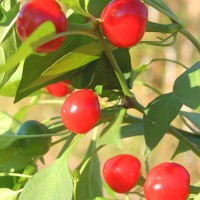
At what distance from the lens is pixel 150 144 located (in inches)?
28.3

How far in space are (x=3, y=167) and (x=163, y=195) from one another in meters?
0.29

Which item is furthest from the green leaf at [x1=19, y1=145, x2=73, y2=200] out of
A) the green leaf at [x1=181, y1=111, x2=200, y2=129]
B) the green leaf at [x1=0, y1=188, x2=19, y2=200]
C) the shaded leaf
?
the green leaf at [x1=181, y1=111, x2=200, y2=129]

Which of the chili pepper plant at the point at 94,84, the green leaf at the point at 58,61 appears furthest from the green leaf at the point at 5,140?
the green leaf at the point at 58,61

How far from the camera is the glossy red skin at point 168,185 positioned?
0.70 meters

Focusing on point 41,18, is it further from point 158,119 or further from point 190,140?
point 190,140

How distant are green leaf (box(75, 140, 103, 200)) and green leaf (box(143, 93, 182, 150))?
0.17 meters

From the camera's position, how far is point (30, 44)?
476 millimetres

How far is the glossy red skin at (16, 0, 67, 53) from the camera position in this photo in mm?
566

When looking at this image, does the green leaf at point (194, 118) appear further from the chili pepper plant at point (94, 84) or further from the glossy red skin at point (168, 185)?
the glossy red skin at point (168, 185)

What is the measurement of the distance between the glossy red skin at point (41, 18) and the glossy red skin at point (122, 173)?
0.26 meters

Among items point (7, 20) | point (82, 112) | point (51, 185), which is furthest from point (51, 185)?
point (7, 20)

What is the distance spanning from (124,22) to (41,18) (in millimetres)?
94

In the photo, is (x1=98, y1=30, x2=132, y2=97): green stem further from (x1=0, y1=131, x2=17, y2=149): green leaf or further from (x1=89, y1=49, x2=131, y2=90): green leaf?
(x1=0, y1=131, x2=17, y2=149): green leaf

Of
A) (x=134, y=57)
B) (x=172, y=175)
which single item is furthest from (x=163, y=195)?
(x=134, y=57)
